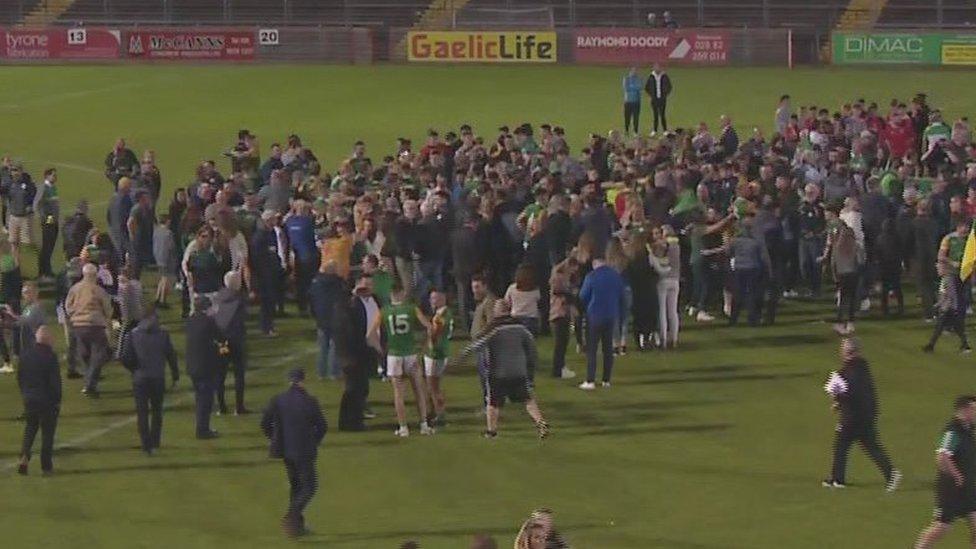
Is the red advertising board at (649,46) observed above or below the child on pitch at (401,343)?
above

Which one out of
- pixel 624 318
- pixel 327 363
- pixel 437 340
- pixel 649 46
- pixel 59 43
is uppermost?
pixel 59 43

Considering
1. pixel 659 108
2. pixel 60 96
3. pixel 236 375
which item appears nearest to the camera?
pixel 236 375

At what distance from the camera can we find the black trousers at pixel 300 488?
18.7 meters

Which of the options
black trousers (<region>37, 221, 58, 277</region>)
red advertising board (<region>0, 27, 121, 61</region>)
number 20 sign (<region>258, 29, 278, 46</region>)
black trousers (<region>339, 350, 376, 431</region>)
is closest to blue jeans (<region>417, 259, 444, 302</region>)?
black trousers (<region>339, 350, 376, 431</region>)

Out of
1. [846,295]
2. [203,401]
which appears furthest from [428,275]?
[203,401]

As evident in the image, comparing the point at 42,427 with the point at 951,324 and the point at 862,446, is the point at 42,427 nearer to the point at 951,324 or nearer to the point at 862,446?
the point at 862,446

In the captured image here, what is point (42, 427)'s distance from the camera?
2091 cm

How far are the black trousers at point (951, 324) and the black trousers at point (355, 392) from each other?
761cm

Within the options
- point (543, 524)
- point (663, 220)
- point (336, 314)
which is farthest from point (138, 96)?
point (543, 524)

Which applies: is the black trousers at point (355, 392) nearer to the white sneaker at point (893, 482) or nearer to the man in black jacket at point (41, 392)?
the man in black jacket at point (41, 392)

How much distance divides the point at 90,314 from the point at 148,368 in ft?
8.79

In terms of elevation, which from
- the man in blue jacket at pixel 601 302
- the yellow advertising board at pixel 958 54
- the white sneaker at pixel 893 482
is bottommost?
the white sneaker at pixel 893 482

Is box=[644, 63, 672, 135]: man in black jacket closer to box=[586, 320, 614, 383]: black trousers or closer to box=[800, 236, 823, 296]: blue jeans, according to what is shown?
box=[800, 236, 823, 296]: blue jeans

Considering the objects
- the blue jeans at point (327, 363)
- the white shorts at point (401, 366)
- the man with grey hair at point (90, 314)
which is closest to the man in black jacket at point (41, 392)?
the man with grey hair at point (90, 314)
